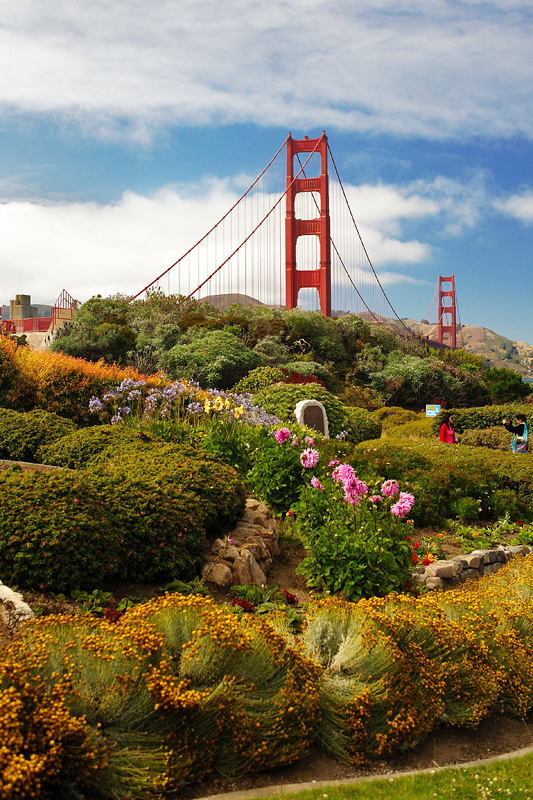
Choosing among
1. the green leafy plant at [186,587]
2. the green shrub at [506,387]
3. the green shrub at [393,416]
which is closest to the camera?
the green leafy plant at [186,587]

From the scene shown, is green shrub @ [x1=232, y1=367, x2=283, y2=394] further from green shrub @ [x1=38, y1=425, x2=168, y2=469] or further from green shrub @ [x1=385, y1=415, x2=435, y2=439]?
green shrub @ [x1=38, y1=425, x2=168, y2=469]

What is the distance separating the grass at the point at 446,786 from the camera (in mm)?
2680

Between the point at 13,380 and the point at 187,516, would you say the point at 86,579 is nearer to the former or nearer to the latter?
the point at 187,516

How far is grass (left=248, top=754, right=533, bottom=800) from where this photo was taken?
2.68m

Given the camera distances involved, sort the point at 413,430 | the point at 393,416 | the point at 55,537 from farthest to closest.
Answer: the point at 393,416 → the point at 413,430 → the point at 55,537

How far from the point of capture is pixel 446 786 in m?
2.84

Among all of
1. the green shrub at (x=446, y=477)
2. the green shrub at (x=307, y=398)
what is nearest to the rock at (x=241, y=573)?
the green shrub at (x=446, y=477)

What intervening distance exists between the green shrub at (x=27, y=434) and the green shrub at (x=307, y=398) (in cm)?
503

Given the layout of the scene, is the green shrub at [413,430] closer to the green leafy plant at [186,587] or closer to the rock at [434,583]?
the rock at [434,583]

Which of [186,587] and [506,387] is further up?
Result: [506,387]

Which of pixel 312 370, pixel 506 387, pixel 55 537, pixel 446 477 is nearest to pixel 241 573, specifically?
pixel 55 537

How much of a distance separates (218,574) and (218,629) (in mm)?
1818

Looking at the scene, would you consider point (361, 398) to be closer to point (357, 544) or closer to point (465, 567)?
point (465, 567)

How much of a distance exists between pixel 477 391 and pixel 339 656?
2128cm
